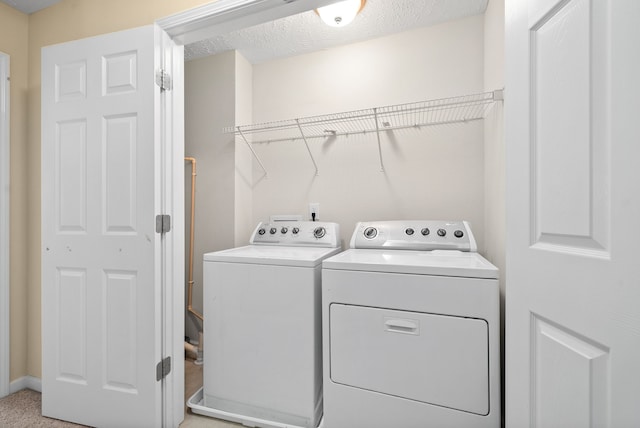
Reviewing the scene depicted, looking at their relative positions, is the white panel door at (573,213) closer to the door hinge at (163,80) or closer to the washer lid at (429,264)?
the washer lid at (429,264)

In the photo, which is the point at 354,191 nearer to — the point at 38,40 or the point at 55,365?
the point at 55,365

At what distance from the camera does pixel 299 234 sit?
196 cm

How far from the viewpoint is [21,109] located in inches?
68.8

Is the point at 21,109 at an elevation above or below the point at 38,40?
below

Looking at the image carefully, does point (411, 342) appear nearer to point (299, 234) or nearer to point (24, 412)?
point (299, 234)

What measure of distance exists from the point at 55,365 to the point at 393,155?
7.99 feet

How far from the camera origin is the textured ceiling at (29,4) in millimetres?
1694

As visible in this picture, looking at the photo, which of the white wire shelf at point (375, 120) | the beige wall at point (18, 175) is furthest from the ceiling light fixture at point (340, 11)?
the beige wall at point (18, 175)

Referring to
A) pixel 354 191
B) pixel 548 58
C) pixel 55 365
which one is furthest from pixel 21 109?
pixel 548 58

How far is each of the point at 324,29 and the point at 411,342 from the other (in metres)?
2.09

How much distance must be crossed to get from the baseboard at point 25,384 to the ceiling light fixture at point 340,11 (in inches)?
115

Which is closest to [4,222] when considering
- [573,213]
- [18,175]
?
[18,175]

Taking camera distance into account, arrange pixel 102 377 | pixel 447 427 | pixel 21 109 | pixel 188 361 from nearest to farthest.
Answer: pixel 447 427
pixel 102 377
pixel 21 109
pixel 188 361

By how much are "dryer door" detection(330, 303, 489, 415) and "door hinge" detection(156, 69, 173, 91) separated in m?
1.41
